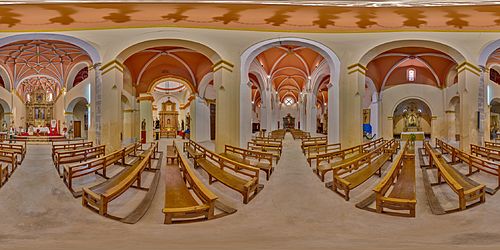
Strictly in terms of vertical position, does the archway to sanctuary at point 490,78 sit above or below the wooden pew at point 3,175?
above

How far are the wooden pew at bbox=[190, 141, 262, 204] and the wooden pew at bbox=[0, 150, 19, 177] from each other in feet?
3.71

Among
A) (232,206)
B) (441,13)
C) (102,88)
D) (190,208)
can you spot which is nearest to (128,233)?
(190,208)

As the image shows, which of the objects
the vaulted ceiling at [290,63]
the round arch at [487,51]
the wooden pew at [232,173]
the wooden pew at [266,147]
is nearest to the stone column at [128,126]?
the wooden pew at [232,173]

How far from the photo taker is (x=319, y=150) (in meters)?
1.52

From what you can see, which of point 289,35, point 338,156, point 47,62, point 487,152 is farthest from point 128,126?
point 487,152

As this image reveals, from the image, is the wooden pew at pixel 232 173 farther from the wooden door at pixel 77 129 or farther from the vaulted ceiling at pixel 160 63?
the wooden door at pixel 77 129

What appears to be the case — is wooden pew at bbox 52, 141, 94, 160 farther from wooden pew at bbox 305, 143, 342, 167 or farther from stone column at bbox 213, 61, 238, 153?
wooden pew at bbox 305, 143, 342, 167

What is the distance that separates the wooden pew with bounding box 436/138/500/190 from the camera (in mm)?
1355

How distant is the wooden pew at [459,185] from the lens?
1.13m

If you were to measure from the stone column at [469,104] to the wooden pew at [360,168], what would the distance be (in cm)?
64

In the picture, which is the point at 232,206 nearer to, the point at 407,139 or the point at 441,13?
the point at 407,139

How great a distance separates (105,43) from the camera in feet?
4.40

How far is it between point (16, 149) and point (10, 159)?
9cm

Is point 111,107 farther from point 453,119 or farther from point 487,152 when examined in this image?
point 487,152
